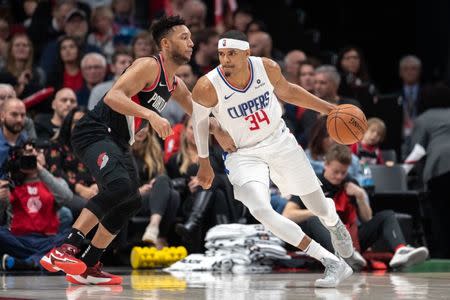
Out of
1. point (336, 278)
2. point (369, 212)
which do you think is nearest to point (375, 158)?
point (369, 212)

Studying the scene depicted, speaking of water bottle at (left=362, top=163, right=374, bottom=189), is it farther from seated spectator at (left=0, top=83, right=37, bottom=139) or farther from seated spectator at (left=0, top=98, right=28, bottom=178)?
seated spectator at (left=0, top=98, right=28, bottom=178)

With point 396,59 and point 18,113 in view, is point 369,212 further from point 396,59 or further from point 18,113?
point 396,59

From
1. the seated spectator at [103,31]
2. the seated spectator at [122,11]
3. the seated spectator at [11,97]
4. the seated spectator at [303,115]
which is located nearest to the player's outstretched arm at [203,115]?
the seated spectator at [11,97]

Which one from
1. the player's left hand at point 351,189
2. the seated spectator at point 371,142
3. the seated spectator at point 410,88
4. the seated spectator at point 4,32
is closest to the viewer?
the player's left hand at point 351,189

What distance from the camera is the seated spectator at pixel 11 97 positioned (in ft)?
38.7

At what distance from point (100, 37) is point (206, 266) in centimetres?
534

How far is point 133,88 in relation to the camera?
28.6ft

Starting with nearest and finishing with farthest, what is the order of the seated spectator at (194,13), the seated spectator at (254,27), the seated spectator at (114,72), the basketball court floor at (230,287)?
1. the basketball court floor at (230,287)
2. the seated spectator at (114,72)
3. the seated spectator at (254,27)
4. the seated spectator at (194,13)

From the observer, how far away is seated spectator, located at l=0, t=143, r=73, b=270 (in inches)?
435

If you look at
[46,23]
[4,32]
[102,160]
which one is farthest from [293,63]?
[102,160]

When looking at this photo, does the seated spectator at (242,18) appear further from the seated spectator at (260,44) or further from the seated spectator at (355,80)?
the seated spectator at (355,80)

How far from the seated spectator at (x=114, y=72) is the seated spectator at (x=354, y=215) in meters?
2.96

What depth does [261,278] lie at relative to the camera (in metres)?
9.88

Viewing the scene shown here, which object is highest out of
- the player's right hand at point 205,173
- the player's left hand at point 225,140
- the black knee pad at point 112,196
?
the player's left hand at point 225,140
